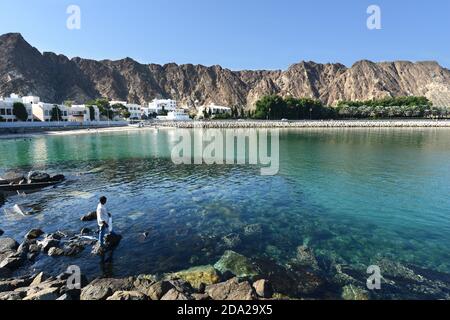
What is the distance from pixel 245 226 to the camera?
1867 centimetres

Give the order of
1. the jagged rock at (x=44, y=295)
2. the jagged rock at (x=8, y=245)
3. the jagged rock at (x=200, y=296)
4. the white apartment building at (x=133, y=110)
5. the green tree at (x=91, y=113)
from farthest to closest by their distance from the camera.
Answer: the white apartment building at (x=133, y=110) < the green tree at (x=91, y=113) < the jagged rock at (x=8, y=245) < the jagged rock at (x=200, y=296) < the jagged rock at (x=44, y=295)

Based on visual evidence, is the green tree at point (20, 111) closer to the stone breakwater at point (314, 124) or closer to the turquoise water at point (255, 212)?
the stone breakwater at point (314, 124)

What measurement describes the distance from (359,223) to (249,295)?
37.4 feet

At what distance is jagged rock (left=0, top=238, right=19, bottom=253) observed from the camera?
1517 centimetres

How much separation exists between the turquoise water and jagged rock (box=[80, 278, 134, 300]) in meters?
1.50

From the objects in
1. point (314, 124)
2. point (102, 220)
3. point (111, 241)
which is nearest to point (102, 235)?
point (111, 241)

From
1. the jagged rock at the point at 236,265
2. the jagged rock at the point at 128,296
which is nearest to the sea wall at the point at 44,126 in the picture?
the jagged rock at the point at 236,265

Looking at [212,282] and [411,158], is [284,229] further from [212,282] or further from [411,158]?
[411,158]

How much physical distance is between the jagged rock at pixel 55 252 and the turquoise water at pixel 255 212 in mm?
552

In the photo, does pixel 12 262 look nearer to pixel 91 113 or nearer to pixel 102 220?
pixel 102 220

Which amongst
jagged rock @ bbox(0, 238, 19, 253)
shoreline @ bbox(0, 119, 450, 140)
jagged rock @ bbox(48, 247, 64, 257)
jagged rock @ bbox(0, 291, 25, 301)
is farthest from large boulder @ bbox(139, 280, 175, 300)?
shoreline @ bbox(0, 119, 450, 140)

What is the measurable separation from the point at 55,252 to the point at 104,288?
222 inches


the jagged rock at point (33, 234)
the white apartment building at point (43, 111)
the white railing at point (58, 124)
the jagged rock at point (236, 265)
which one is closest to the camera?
the jagged rock at point (236, 265)

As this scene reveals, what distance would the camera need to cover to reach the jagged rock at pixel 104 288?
10.9m
